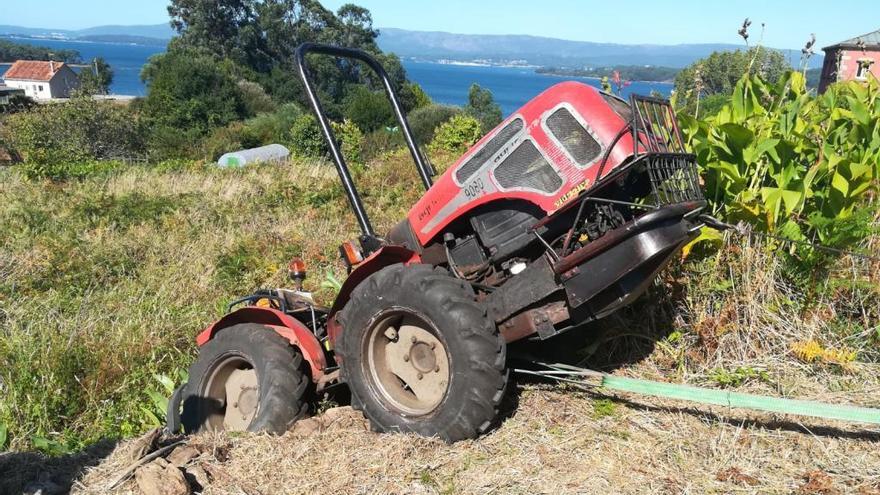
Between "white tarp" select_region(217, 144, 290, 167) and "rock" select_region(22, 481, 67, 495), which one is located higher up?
"rock" select_region(22, 481, 67, 495)

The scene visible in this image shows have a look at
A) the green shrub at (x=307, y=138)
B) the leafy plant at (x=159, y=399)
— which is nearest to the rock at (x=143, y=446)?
the leafy plant at (x=159, y=399)

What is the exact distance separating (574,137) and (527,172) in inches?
12.5

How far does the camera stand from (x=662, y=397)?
4.27 meters

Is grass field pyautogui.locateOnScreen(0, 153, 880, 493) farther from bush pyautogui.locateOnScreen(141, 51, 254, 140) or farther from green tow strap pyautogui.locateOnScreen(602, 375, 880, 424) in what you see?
bush pyautogui.locateOnScreen(141, 51, 254, 140)

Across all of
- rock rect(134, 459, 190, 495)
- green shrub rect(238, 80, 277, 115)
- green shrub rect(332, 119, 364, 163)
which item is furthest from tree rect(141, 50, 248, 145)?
rock rect(134, 459, 190, 495)

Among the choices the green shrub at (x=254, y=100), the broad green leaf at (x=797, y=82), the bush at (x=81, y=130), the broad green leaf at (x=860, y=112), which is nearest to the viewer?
the broad green leaf at (x=860, y=112)

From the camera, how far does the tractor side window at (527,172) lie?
3.64 metres

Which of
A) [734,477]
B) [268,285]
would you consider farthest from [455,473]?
[268,285]

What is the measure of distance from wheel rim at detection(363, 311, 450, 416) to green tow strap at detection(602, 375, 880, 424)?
1007mm

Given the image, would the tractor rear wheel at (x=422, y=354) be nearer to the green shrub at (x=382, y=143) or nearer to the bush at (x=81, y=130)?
the green shrub at (x=382, y=143)

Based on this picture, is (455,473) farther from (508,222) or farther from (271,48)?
(271,48)

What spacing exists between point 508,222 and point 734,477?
170cm

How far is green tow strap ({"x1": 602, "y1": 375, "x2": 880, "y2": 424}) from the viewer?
3.56 meters

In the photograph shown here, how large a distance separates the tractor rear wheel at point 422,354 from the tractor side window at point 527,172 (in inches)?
23.7
